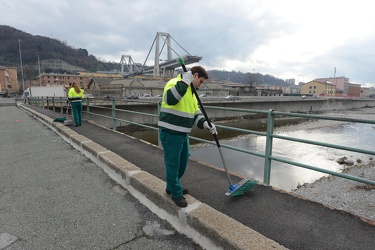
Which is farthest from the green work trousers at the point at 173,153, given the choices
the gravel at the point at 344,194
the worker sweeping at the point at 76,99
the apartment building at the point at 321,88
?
the apartment building at the point at 321,88

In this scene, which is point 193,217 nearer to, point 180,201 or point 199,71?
point 180,201

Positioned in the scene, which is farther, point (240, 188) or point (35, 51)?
point (35, 51)

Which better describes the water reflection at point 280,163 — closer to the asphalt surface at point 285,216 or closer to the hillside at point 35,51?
the asphalt surface at point 285,216

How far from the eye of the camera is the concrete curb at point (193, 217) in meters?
1.94

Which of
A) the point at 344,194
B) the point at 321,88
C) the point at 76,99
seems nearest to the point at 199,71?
the point at 76,99

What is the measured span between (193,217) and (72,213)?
143cm

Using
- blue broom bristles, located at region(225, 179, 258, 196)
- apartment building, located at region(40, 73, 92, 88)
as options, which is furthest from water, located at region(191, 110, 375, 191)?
apartment building, located at region(40, 73, 92, 88)

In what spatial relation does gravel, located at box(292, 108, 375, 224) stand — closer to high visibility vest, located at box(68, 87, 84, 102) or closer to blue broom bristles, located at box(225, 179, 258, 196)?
blue broom bristles, located at box(225, 179, 258, 196)

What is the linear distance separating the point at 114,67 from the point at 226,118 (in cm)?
15698

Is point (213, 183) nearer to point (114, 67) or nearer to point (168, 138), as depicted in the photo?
point (168, 138)

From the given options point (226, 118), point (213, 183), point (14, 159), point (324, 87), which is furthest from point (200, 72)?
point (324, 87)

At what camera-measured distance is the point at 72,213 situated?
8.80 ft

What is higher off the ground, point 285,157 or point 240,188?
point 240,188

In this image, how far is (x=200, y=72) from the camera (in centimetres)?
242
